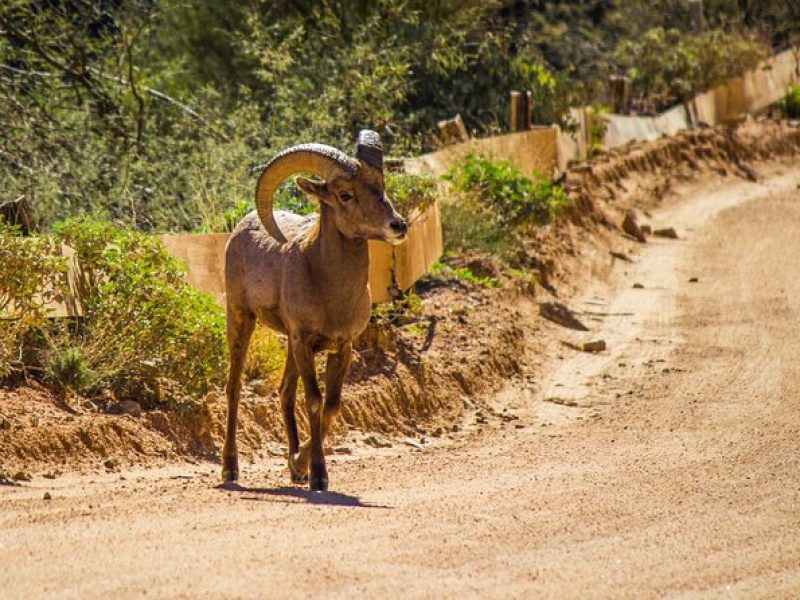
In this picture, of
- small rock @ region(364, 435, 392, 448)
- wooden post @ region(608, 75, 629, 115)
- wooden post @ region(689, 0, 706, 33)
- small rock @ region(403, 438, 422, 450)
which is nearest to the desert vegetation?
wooden post @ region(608, 75, 629, 115)

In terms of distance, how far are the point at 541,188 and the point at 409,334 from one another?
5.52m

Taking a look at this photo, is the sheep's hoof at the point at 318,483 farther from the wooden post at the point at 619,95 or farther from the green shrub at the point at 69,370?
the wooden post at the point at 619,95

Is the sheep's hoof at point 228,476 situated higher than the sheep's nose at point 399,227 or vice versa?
the sheep's nose at point 399,227

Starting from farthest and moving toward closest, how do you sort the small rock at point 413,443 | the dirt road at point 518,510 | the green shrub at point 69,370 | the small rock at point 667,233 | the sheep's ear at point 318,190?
1. the small rock at point 667,233
2. the small rock at point 413,443
3. the green shrub at point 69,370
4. the sheep's ear at point 318,190
5. the dirt road at point 518,510

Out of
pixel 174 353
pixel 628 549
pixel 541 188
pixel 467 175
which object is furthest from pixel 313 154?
pixel 541 188

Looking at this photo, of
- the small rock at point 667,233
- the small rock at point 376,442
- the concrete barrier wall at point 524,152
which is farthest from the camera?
the small rock at point 667,233

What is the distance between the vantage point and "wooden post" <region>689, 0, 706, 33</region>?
34.7m

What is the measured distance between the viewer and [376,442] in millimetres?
13164

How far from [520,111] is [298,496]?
528 inches

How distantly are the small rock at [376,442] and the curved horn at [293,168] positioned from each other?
9.24 ft

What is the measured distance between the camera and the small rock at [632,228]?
23.3m

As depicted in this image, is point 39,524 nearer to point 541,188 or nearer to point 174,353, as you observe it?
point 174,353

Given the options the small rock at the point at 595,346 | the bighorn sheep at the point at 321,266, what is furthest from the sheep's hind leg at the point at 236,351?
the small rock at the point at 595,346

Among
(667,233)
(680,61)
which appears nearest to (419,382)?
(667,233)
